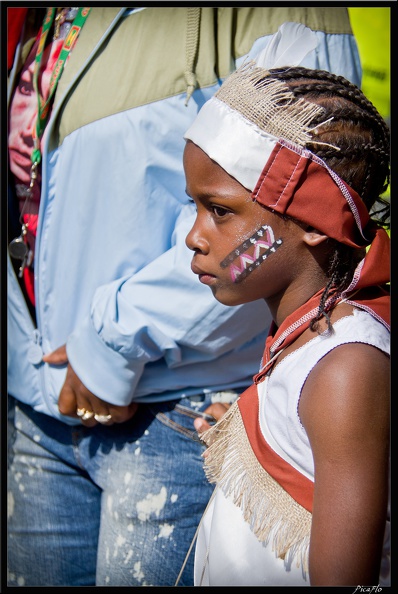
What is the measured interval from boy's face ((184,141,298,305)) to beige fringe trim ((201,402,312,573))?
293mm

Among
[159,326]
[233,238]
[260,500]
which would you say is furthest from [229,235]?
[260,500]

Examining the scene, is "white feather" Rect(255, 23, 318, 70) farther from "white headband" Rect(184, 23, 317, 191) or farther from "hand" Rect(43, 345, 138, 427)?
"hand" Rect(43, 345, 138, 427)

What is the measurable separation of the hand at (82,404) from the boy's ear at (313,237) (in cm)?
80

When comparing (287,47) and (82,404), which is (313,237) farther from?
(82,404)

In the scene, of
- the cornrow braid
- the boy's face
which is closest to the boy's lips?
the boy's face

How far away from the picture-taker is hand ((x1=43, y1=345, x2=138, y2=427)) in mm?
2039

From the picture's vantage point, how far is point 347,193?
1476mm

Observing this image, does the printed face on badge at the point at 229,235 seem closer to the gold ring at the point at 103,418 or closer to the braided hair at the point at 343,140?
the braided hair at the point at 343,140

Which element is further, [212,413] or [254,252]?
[212,413]

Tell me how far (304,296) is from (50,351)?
37.9 inches

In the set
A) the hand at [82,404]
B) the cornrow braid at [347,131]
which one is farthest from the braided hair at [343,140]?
the hand at [82,404]

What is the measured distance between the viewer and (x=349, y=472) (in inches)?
50.3

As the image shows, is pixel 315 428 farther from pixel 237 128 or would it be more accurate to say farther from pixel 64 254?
pixel 64 254

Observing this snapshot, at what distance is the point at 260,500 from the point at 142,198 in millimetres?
932
